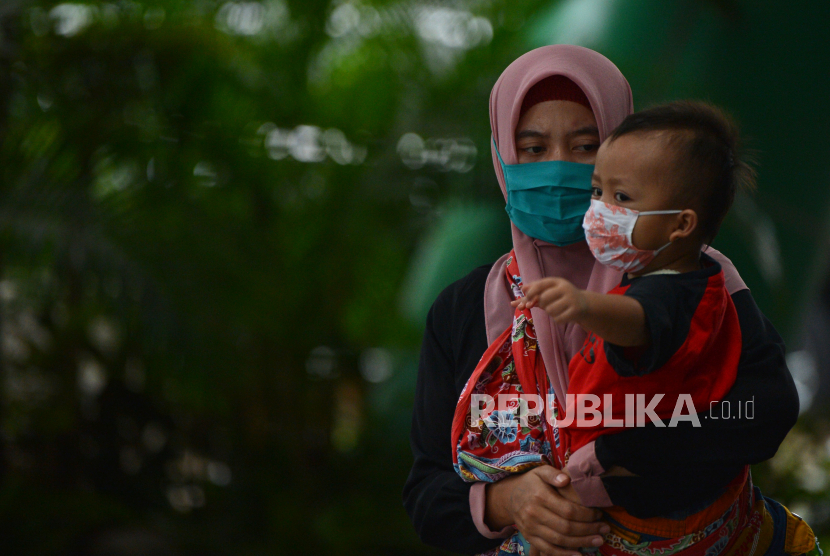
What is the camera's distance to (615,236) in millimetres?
839

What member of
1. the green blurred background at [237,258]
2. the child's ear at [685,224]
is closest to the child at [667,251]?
the child's ear at [685,224]

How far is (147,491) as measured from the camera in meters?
3.33

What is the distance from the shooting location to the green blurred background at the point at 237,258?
2.65 metres

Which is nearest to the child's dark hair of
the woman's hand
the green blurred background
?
the woman's hand

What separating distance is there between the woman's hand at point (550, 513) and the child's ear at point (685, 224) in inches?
11.5

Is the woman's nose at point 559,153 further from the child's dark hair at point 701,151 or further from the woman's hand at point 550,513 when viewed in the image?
the woman's hand at point 550,513

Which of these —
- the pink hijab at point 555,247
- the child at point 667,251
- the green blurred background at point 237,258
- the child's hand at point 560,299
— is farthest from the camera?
the green blurred background at point 237,258

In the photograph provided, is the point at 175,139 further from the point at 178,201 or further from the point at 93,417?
the point at 93,417

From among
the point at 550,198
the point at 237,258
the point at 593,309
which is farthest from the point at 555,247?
the point at 237,258

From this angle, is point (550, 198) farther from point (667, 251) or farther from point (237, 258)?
point (237, 258)

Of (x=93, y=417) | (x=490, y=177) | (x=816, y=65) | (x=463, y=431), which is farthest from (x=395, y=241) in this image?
(x=463, y=431)

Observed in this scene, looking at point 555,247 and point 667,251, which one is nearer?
point 667,251

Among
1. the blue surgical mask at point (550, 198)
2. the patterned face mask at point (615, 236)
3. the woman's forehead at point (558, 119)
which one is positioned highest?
the woman's forehead at point (558, 119)

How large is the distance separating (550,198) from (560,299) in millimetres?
301
